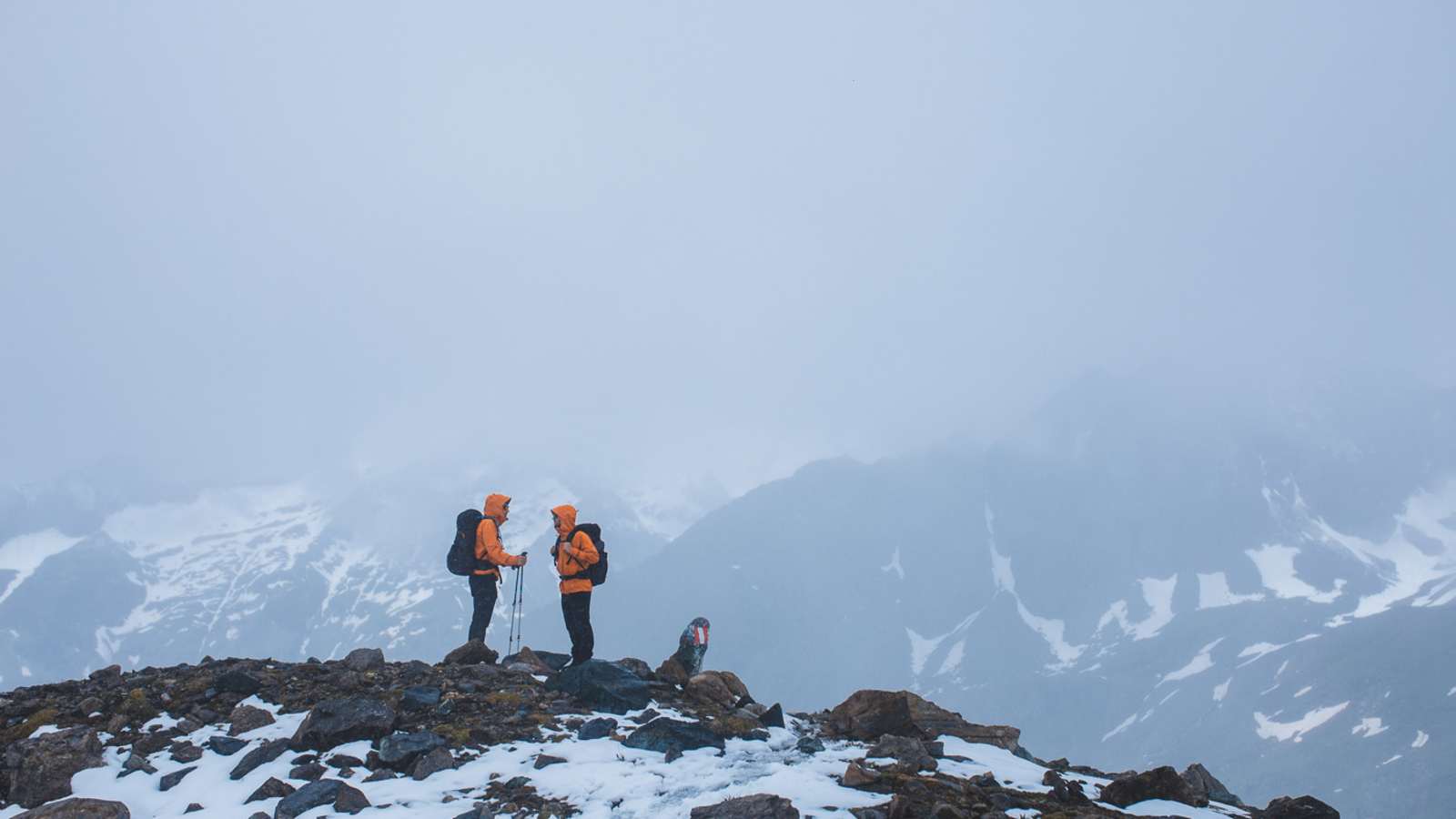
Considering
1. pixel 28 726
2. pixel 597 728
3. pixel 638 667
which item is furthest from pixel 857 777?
pixel 28 726

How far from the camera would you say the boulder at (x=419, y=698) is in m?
13.2

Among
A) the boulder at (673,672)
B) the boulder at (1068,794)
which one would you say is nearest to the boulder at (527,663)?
the boulder at (673,672)

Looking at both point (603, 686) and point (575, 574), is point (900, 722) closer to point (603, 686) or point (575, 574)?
point (603, 686)

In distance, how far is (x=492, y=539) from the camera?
19125 mm

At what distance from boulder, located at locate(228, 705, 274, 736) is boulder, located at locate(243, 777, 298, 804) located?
103 inches

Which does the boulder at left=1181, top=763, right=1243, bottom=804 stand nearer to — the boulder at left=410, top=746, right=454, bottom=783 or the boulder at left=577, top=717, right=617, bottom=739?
the boulder at left=577, top=717, right=617, bottom=739

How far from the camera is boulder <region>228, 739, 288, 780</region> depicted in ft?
36.3

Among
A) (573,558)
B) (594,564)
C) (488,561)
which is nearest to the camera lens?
(573,558)

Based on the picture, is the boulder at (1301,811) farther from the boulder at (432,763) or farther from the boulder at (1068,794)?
the boulder at (432,763)

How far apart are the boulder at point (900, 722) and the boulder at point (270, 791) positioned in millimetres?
7606

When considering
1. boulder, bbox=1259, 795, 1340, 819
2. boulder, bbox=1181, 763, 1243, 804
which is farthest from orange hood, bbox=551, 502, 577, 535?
boulder, bbox=1259, 795, 1340, 819

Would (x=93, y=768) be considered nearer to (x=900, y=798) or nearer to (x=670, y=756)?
(x=670, y=756)

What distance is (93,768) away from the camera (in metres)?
11.1

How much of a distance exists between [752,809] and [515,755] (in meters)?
4.02
